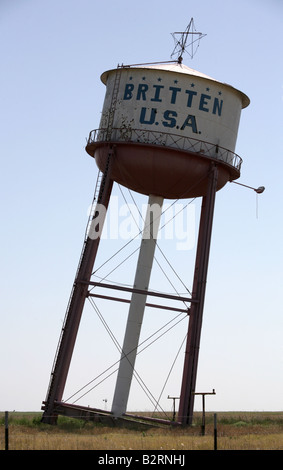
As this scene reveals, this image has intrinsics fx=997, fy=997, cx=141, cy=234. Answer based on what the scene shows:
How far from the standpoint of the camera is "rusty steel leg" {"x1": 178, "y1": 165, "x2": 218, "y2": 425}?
107 feet

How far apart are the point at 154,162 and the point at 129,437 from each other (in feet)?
34.5

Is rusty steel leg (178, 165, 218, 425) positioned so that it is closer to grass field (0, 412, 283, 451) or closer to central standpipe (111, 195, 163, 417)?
grass field (0, 412, 283, 451)

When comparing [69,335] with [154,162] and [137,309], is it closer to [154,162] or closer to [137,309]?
[137,309]

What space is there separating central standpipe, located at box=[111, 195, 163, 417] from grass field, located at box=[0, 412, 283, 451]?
1.95 meters

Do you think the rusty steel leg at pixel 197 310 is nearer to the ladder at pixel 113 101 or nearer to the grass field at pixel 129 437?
the grass field at pixel 129 437

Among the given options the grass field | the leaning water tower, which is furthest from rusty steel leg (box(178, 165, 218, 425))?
the grass field

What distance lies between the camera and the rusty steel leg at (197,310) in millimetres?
32750

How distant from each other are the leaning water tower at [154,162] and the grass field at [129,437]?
4.64 feet

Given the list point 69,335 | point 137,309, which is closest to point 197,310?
point 137,309

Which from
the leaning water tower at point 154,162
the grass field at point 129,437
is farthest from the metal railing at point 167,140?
the grass field at point 129,437

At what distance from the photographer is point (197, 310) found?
3309 centimetres

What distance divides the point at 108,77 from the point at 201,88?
3578mm

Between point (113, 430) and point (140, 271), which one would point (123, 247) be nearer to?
point (140, 271)
